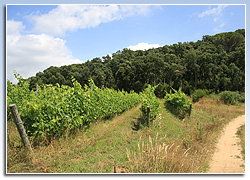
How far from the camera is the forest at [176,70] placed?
2380 cm

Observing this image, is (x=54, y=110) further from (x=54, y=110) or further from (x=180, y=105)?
(x=180, y=105)

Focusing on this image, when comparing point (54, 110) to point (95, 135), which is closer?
point (54, 110)

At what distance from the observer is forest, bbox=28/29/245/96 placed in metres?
23.8

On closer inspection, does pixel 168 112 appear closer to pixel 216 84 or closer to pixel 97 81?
pixel 216 84

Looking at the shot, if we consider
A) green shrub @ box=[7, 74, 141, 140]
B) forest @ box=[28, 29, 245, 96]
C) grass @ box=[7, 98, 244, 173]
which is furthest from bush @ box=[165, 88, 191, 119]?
forest @ box=[28, 29, 245, 96]

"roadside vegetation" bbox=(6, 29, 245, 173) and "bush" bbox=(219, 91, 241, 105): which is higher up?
"roadside vegetation" bbox=(6, 29, 245, 173)

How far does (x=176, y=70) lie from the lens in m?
30.7

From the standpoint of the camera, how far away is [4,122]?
112 inches

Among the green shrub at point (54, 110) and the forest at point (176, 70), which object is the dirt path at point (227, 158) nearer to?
the green shrub at point (54, 110)

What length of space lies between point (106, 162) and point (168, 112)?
762 centimetres

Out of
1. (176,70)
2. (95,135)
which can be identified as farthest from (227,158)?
(176,70)

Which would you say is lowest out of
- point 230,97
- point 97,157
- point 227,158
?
point 227,158

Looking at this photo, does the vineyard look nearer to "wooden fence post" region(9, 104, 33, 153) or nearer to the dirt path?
"wooden fence post" region(9, 104, 33, 153)

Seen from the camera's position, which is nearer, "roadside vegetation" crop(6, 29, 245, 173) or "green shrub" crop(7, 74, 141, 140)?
"roadside vegetation" crop(6, 29, 245, 173)
